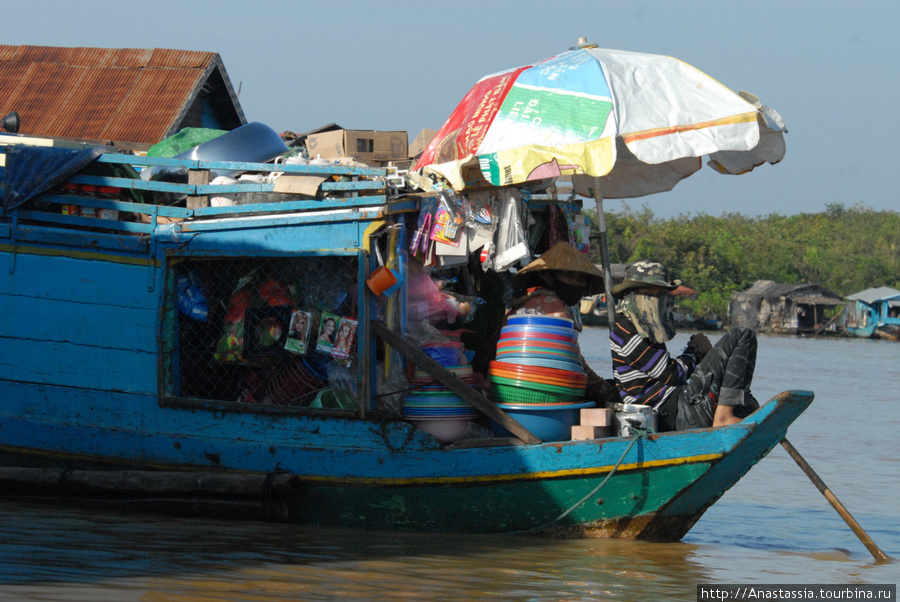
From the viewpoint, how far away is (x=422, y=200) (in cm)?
552

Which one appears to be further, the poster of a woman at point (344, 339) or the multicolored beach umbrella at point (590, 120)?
the poster of a woman at point (344, 339)

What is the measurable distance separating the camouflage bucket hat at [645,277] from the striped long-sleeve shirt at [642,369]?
0.19 m

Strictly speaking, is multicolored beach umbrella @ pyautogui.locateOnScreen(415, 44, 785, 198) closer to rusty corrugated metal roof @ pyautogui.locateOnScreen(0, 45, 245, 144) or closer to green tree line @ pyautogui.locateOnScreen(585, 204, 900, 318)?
rusty corrugated metal roof @ pyautogui.locateOnScreen(0, 45, 245, 144)

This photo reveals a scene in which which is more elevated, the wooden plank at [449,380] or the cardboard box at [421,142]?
the cardboard box at [421,142]

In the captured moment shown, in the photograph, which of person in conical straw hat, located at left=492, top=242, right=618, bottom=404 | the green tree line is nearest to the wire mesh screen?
person in conical straw hat, located at left=492, top=242, right=618, bottom=404

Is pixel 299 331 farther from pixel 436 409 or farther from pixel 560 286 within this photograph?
pixel 560 286

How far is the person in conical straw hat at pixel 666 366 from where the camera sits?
17.2 feet

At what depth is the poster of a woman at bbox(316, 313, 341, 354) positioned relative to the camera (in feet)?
17.7

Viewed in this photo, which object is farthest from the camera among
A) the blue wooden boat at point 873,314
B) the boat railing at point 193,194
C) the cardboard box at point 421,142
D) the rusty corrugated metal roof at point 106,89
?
the blue wooden boat at point 873,314

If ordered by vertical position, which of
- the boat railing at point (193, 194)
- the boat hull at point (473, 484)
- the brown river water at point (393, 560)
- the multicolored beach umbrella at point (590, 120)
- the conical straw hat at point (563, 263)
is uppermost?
the multicolored beach umbrella at point (590, 120)

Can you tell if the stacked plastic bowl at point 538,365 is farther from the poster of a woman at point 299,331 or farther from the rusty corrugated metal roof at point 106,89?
the rusty corrugated metal roof at point 106,89

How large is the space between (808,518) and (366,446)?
385 cm

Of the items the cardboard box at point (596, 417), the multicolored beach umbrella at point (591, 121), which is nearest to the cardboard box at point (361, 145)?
the multicolored beach umbrella at point (591, 121)

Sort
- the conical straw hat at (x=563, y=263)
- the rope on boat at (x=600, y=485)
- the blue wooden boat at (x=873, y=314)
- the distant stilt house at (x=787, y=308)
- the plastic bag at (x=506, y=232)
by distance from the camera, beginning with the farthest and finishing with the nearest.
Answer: the distant stilt house at (x=787, y=308)
the blue wooden boat at (x=873, y=314)
the conical straw hat at (x=563, y=263)
the plastic bag at (x=506, y=232)
the rope on boat at (x=600, y=485)
